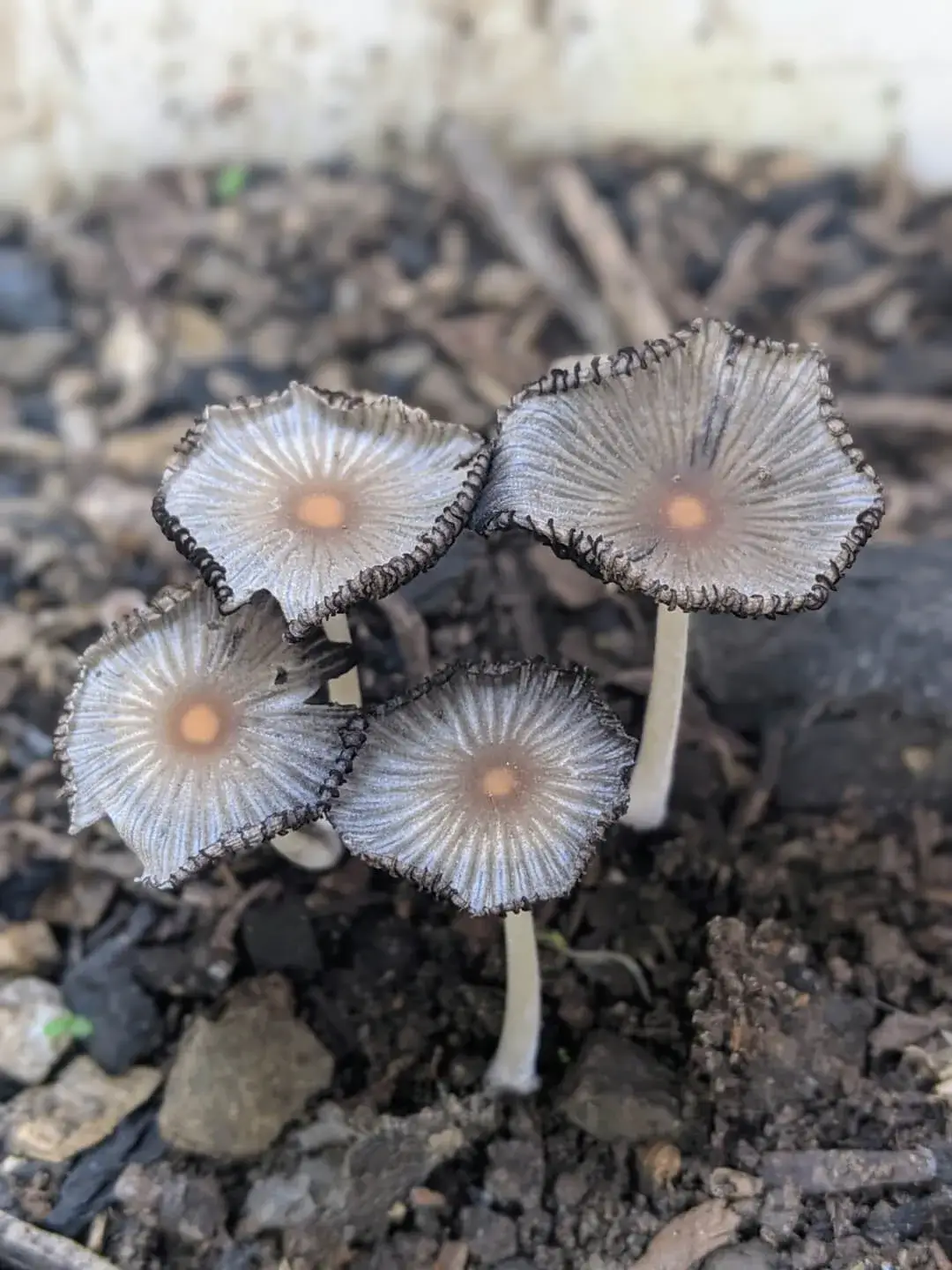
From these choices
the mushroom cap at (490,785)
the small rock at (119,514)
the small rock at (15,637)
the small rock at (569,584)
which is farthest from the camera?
the small rock at (119,514)

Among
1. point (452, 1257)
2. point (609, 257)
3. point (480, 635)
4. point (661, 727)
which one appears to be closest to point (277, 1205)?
point (452, 1257)

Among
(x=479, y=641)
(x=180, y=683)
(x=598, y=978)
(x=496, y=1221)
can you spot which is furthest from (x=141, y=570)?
(x=496, y=1221)

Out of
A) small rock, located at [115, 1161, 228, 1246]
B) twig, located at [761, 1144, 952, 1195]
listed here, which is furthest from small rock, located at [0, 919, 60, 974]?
twig, located at [761, 1144, 952, 1195]

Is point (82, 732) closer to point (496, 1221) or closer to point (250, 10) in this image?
point (496, 1221)

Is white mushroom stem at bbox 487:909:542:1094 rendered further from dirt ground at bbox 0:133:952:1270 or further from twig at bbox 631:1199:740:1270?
twig at bbox 631:1199:740:1270

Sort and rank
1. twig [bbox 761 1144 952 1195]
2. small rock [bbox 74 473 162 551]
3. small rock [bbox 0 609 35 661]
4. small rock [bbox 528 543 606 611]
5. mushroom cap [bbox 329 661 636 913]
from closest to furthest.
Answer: mushroom cap [bbox 329 661 636 913] < twig [bbox 761 1144 952 1195] < small rock [bbox 528 543 606 611] < small rock [bbox 0 609 35 661] < small rock [bbox 74 473 162 551]

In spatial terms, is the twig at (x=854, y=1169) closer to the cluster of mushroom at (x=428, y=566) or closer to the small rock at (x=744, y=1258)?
the small rock at (x=744, y=1258)

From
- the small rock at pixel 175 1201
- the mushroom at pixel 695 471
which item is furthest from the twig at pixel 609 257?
the small rock at pixel 175 1201

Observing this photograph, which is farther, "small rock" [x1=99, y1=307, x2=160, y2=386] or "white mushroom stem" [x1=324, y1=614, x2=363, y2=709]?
"small rock" [x1=99, y1=307, x2=160, y2=386]
